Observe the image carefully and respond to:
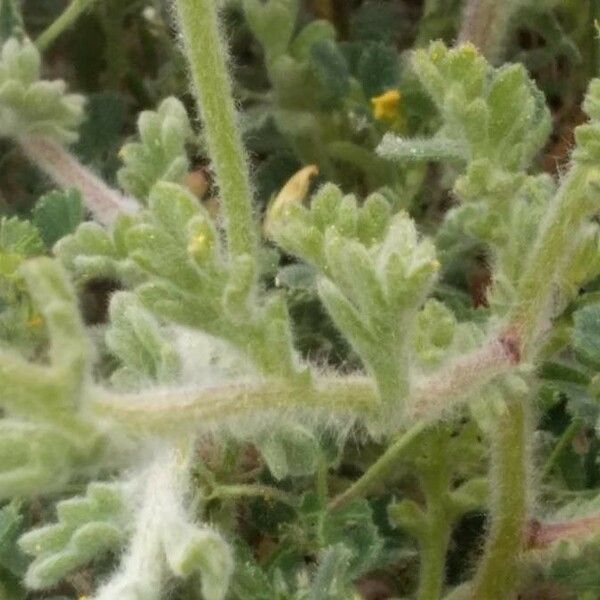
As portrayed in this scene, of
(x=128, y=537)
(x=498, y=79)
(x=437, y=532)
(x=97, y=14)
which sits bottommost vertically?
(x=437, y=532)

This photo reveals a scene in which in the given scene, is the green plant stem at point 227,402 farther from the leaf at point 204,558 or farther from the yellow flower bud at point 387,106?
the yellow flower bud at point 387,106

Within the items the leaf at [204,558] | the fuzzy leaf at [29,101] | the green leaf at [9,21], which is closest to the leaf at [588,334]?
the leaf at [204,558]

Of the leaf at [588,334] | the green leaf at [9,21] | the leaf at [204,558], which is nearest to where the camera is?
the leaf at [204,558]

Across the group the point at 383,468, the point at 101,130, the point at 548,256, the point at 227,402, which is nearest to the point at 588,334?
the point at 548,256

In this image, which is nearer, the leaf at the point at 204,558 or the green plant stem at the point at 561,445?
the leaf at the point at 204,558

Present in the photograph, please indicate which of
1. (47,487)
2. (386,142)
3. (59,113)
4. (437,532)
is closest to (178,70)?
(59,113)

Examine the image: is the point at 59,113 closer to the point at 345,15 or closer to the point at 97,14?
the point at 97,14
